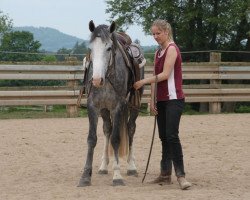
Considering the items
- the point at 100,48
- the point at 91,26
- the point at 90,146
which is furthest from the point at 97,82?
the point at 90,146

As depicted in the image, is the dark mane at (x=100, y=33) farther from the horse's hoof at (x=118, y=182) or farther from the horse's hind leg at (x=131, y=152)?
the horse's hind leg at (x=131, y=152)

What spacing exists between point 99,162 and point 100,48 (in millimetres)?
2525

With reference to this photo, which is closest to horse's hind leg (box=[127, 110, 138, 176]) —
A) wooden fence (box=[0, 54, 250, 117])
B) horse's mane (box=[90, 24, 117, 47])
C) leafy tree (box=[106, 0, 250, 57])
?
horse's mane (box=[90, 24, 117, 47])

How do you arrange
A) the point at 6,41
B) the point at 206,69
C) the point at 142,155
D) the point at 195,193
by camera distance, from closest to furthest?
the point at 195,193
the point at 142,155
the point at 206,69
the point at 6,41

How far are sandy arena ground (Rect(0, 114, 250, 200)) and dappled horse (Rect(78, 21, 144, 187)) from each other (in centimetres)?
32

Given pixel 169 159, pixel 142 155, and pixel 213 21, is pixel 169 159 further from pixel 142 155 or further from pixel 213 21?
pixel 213 21

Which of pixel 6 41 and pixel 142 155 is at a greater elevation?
pixel 6 41

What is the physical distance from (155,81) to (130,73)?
2.94 feet

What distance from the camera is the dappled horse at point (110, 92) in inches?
253

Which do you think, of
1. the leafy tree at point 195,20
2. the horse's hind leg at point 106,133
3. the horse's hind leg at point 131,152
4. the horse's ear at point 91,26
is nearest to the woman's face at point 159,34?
the horse's ear at point 91,26

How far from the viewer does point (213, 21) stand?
2288cm

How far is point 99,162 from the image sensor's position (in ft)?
27.6

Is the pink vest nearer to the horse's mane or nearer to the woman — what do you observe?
the woman

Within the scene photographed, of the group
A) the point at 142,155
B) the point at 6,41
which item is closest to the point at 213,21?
the point at 142,155
